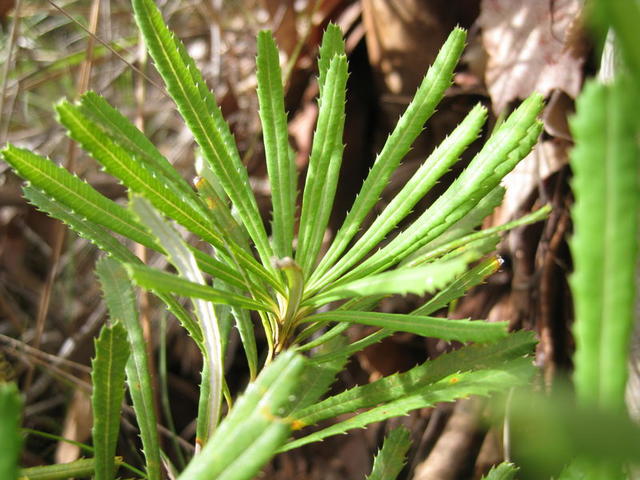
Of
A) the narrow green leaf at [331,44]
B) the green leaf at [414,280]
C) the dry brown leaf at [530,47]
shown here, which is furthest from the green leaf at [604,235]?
the dry brown leaf at [530,47]

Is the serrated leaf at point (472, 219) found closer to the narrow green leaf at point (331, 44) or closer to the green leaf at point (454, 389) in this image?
the green leaf at point (454, 389)

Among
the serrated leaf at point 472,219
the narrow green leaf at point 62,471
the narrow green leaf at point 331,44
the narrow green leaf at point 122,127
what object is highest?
the narrow green leaf at point 331,44

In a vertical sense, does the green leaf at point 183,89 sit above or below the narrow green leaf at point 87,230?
above

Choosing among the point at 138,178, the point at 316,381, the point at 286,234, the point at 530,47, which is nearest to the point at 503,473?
the point at 316,381

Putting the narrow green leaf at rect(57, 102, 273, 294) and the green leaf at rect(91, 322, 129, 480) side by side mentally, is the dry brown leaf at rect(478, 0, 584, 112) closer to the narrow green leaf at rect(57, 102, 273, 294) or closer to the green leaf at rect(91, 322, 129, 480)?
the narrow green leaf at rect(57, 102, 273, 294)

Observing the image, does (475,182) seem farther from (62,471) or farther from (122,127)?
(62,471)

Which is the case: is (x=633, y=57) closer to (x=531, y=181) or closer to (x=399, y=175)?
(x=531, y=181)
